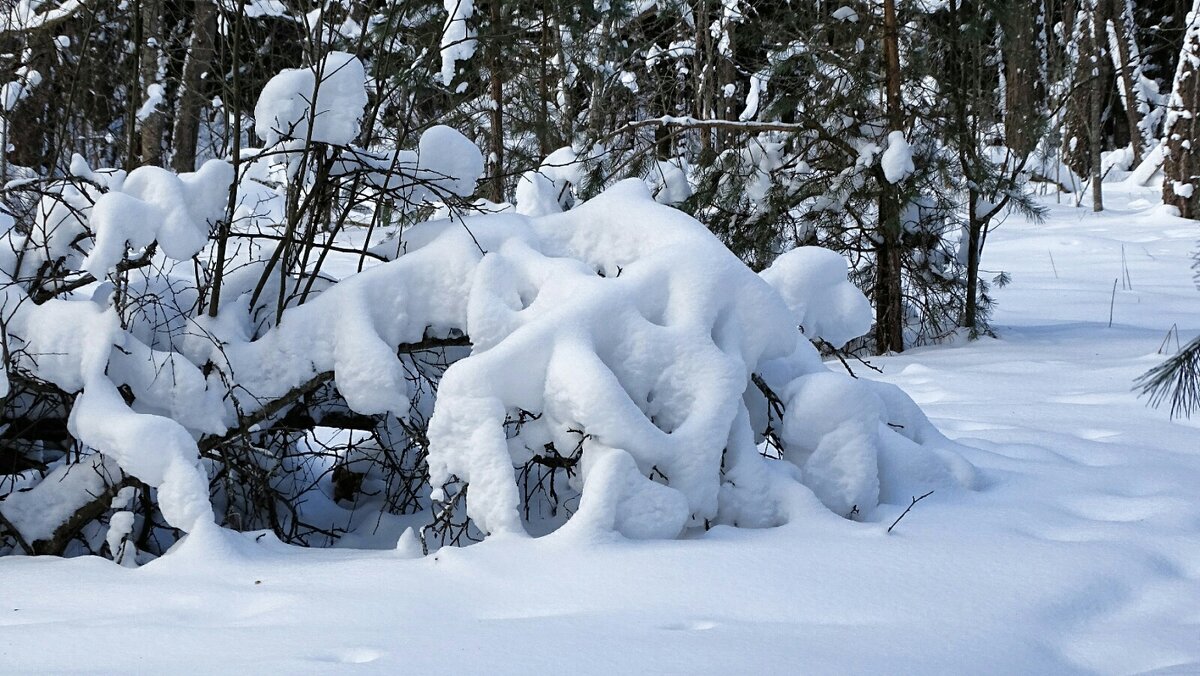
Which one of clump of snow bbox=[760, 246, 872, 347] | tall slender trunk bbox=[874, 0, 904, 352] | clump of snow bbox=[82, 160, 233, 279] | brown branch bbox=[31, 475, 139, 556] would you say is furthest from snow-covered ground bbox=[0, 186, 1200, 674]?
tall slender trunk bbox=[874, 0, 904, 352]

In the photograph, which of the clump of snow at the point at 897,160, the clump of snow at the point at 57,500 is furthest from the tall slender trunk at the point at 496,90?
the clump of snow at the point at 57,500

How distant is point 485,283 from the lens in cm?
297

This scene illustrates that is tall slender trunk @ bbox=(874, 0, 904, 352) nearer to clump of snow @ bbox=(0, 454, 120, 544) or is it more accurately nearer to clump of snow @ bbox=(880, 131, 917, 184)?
clump of snow @ bbox=(880, 131, 917, 184)

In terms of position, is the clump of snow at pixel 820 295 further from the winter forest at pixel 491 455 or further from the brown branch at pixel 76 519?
the brown branch at pixel 76 519

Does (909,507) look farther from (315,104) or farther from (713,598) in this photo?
(315,104)

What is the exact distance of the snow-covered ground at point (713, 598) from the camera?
6.31 ft

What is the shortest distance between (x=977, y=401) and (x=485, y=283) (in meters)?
2.86

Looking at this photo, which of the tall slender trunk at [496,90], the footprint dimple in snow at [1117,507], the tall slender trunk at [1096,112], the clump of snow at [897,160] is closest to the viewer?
the footprint dimple in snow at [1117,507]

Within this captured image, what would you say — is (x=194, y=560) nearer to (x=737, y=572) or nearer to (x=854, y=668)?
(x=737, y=572)

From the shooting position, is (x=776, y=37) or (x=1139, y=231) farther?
(x=1139, y=231)

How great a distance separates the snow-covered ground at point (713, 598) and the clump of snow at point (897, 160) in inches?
108

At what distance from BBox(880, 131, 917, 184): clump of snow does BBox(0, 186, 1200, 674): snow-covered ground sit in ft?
9.00

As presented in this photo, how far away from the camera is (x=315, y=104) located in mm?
3004

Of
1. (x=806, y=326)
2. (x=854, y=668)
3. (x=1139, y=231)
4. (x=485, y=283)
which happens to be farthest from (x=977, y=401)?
(x=1139, y=231)
